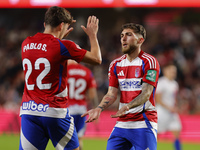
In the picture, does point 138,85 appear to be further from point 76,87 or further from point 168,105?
point 168,105

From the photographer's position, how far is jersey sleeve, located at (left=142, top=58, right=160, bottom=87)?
4152 mm

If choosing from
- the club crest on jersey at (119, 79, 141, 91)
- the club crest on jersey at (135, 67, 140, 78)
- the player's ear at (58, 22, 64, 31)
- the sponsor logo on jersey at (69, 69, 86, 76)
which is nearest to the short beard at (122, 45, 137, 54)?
the club crest on jersey at (135, 67, 140, 78)

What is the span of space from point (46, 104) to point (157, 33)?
1512cm

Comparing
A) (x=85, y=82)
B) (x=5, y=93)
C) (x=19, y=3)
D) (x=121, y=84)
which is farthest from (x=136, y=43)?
(x=5, y=93)

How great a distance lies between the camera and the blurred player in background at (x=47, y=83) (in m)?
3.84

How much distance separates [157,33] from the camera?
18344mm

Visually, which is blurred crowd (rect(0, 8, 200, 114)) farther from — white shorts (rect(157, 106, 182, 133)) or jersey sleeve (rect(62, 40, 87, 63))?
jersey sleeve (rect(62, 40, 87, 63))

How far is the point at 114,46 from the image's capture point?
17969mm

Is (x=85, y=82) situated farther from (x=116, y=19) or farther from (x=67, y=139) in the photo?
(x=116, y=19)

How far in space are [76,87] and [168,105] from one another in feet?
8.53

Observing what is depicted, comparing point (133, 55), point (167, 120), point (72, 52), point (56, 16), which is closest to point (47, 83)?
point (72, 52)

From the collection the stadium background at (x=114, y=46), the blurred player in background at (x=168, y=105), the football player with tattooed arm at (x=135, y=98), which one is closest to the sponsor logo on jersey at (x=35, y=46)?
the football player with tattooed arm at (x=135, y=98)

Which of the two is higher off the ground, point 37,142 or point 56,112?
point 56,112

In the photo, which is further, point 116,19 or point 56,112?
point 116,19
